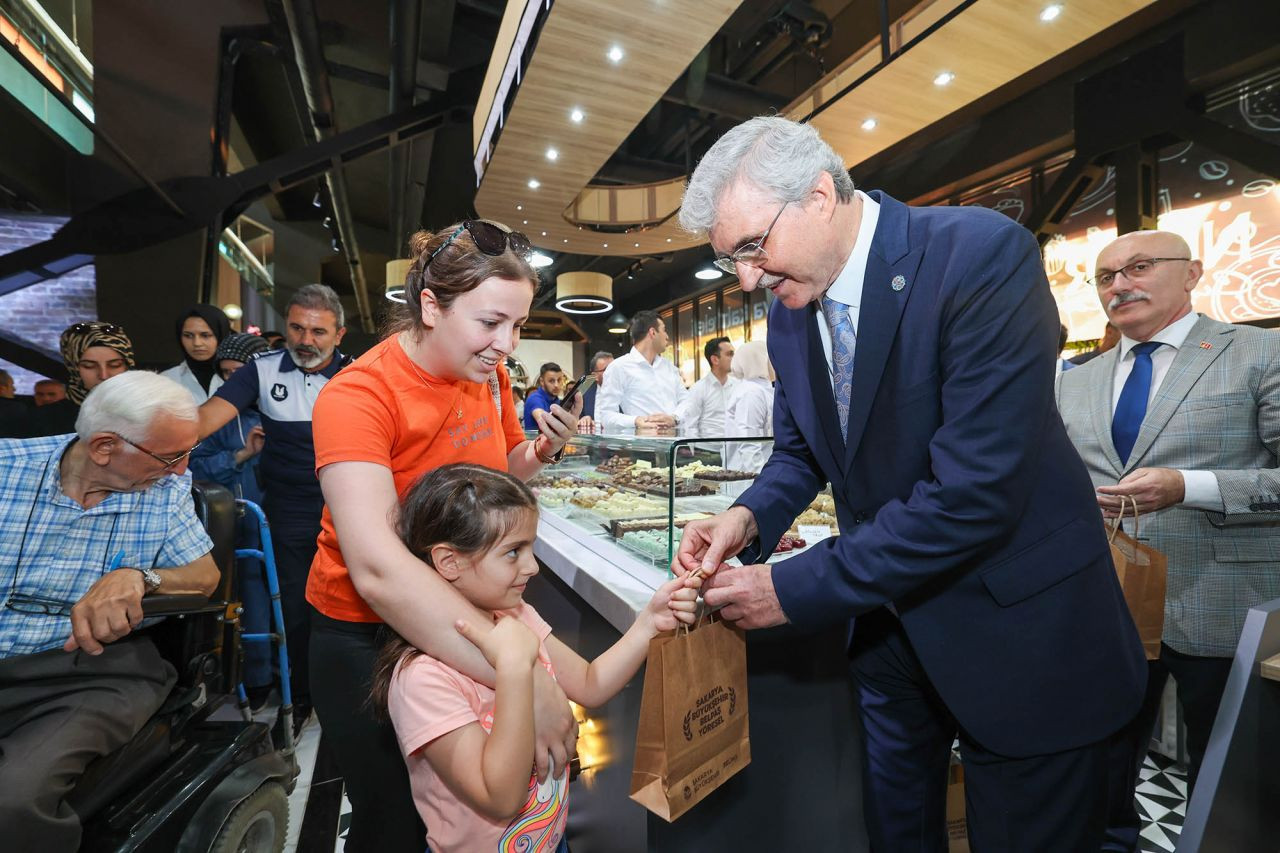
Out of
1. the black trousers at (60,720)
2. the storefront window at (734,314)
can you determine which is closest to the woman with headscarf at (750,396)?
the black trousers at (60,720)

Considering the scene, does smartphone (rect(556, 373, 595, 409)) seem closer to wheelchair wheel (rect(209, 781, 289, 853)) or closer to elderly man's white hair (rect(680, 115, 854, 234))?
elderly man's white hair (rect(680, 115, 854, 234))

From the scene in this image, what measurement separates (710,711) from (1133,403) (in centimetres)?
181

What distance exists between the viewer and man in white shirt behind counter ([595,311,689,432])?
5316 millimetres

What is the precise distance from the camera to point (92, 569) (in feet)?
5.54

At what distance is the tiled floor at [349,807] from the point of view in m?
2.33

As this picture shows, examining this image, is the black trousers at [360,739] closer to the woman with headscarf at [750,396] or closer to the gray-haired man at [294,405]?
the gray-haired man at [294,405]

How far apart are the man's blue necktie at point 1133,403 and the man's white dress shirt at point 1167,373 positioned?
1 cm

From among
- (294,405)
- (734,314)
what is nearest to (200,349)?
(294,405)

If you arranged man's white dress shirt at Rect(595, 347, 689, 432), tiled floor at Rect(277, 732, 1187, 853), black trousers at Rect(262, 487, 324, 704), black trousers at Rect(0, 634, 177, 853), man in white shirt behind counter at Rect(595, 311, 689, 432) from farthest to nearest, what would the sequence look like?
man's white dress shirt at Rect(595, 347, 689, 432)
man in white shirt behind counter at Rect(595, 311, 689, 432)
black trousers at Rect(262, 487, 324, 704)
tiled floor at Rect(277, 732, 1187, 853)
black trousers at Rect(0, 634, 177, 853)

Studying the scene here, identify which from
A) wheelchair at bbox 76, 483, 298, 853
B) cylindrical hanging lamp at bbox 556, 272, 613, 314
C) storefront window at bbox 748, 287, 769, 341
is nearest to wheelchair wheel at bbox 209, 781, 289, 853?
wheelchair at bbox 76, 483, 298, 853

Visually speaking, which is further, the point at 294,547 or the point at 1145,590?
the point at 294,547

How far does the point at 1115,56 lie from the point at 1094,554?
19.4 ft

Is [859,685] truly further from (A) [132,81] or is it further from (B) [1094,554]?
(A) [132,81]

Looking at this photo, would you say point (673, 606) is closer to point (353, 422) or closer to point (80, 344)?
point (353, 422)
